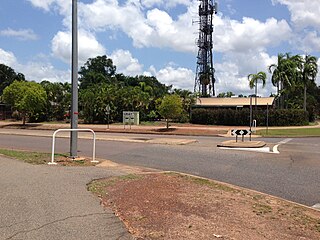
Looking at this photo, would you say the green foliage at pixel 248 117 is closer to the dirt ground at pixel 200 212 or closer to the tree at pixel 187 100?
the tree at pixel 187 100

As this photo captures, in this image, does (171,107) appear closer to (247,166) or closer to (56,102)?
(56,102)

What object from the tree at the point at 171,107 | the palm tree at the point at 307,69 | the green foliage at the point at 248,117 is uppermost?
the palm tree at the point at 307,69

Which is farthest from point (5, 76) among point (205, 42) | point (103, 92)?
point (103, 92)

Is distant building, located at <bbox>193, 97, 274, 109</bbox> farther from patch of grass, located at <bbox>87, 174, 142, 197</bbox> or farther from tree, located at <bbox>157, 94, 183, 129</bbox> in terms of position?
patch of grass, located at <bbox>87, 174, 142, 197</bbox>

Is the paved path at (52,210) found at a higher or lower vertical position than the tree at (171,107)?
lower

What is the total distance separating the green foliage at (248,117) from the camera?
138 feet

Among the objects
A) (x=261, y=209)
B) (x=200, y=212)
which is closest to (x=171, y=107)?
(x=261, y=209)

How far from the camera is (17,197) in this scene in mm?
6965

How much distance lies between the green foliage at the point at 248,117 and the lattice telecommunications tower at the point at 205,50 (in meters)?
25.2

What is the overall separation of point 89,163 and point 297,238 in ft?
26.7

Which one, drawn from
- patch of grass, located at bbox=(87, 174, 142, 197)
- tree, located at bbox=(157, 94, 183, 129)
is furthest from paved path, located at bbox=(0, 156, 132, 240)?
tree, located at bbox=(157, 94, 183, 129)

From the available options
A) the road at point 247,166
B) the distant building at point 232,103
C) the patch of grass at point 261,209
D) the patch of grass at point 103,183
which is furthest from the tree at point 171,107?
the patch of grass at point 261,209

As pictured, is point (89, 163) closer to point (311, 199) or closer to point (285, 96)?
point (311, 199)

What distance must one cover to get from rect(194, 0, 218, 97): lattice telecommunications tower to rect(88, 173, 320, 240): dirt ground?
203 ft
